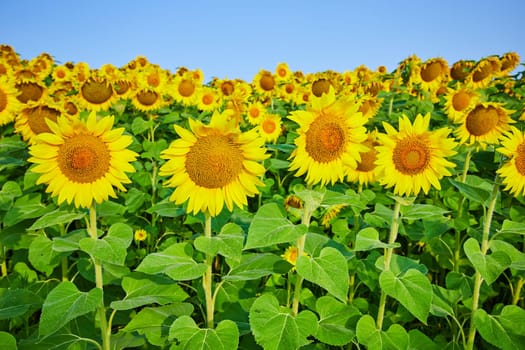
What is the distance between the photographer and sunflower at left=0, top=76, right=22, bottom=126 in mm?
4488

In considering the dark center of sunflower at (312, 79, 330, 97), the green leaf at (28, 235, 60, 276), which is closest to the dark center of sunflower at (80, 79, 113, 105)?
the dark center of sunflower at (312, 79, 330, 97)

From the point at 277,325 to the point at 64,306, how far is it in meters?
1.12

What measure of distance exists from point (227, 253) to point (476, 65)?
6.25 m

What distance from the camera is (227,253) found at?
2.02 metres

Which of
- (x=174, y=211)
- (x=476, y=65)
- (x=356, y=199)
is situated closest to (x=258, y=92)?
(x=476, y=65)

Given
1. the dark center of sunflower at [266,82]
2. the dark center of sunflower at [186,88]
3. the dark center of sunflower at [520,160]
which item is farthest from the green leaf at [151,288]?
the dark center of sunflower at [266,82]

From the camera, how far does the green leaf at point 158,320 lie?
2.28 meters

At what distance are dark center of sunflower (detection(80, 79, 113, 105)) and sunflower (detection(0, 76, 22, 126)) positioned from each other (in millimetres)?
1037

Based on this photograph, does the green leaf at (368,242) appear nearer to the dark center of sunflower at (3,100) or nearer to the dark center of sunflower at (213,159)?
the dark center of sunflower at (213,159)

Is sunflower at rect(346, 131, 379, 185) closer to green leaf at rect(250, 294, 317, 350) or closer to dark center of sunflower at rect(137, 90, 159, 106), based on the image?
green leaf at rect(250, 294, 317, 350)

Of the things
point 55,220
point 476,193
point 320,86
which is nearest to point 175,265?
point 55,220

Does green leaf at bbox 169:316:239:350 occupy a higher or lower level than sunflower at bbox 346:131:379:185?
lower

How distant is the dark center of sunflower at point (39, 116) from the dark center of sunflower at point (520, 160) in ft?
12.3

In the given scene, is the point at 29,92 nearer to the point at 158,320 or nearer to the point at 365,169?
the point at 158,320
